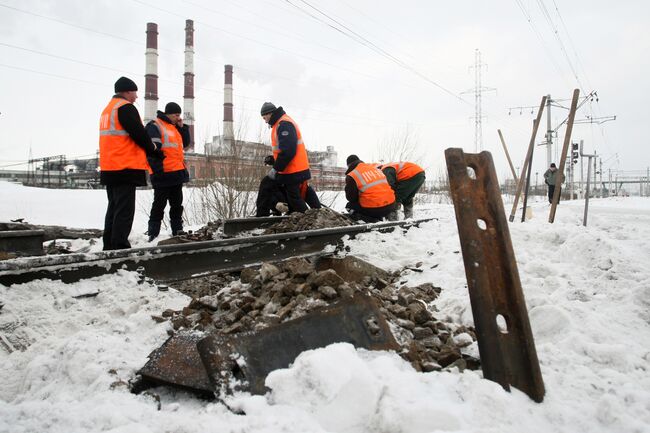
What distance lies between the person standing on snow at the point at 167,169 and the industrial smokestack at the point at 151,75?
2935 cm

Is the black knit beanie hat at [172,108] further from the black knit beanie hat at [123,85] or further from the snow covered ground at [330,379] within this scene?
the snow covered ground at [330,379]

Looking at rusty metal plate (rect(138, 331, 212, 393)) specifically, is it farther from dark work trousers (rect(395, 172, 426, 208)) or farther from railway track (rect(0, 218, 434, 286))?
dark work trousers (rect(395, 172, 426, 208))

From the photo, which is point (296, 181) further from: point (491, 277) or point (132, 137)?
point (491, 277)

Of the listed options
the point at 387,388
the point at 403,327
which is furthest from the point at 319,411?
the point at 403,327

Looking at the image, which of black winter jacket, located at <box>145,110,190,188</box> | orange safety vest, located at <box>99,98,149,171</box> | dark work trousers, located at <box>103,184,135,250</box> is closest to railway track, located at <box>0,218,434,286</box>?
dark work trousers, located at <box>103,184,135,250</box>

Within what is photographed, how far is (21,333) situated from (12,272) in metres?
0.45

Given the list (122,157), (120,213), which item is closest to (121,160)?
(122,157)

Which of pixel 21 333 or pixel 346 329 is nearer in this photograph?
pixel 346 329

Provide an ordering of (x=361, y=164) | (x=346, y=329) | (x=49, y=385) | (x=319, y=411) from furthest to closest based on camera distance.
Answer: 1. (x=361, y=164)
2. (x=346, y=329)
3. (x=49, y=385)
4. (x=319, y=411)

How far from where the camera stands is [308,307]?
2.52m

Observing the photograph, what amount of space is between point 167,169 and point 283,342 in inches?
185

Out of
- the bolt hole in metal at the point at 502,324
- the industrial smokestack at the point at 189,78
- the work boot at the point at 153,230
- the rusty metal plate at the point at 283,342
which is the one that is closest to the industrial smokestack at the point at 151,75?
the industrial smokestack at the point at 189,78

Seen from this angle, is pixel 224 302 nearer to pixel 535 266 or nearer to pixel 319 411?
pixel 319 411

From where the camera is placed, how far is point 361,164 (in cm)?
682
